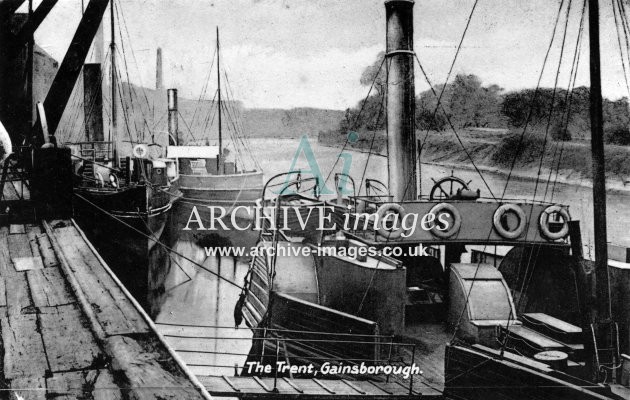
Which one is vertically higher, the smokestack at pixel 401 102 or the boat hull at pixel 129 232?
the smokestack at pixel 401 102

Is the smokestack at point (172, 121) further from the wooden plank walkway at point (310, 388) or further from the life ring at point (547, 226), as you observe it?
the life ring at point (547, 226)

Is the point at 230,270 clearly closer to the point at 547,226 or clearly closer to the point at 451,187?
the point at 451,187

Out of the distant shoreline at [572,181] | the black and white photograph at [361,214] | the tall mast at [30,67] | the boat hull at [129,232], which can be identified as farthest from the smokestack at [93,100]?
the distant shoreline at [572,181]

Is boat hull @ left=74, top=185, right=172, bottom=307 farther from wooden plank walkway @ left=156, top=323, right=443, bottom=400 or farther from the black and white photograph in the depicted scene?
wooden plank walkway @ left=156, top=323, right=443, bottom=400

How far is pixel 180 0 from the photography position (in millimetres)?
4414

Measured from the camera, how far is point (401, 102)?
8719 millimetres

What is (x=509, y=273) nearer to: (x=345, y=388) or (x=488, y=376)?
(x=488, y=376)

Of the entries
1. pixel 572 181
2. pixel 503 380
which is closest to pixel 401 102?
pixel 572 181

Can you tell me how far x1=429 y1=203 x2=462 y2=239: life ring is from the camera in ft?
24.5

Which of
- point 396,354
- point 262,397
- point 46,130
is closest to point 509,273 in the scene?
point 396,354

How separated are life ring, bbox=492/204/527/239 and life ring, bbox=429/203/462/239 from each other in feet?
1.82

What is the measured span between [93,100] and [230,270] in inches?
284

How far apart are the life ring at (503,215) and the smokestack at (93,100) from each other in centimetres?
1187

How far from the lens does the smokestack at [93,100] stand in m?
14.4
